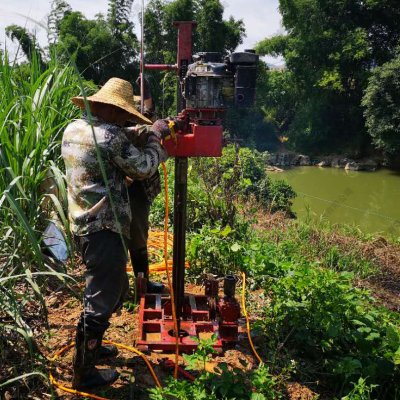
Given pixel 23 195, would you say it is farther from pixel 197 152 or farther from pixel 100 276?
pixel 197 152

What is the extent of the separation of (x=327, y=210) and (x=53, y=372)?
388 inches

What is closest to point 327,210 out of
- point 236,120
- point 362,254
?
point 362,254

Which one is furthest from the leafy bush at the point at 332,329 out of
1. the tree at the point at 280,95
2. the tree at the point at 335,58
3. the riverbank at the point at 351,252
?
the tree at the point at 280,95

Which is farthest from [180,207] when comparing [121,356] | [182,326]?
[121,356]

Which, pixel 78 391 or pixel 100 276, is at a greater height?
pixel 100 276

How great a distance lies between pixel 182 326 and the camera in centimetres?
249

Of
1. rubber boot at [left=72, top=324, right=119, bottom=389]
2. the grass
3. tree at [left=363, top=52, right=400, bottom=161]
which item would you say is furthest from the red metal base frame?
tree at [left=363, top=52, right=400, bottom=161]

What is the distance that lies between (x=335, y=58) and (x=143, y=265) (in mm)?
20597

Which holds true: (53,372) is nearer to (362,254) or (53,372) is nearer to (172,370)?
(172,370)

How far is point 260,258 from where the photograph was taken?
2998 millimetres

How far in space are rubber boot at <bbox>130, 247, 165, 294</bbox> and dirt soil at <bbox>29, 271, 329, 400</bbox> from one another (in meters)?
0.29

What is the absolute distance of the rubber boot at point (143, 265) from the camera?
9.60ft

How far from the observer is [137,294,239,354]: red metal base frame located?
7.57ft

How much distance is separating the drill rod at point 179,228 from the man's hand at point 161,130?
0.25 metres
